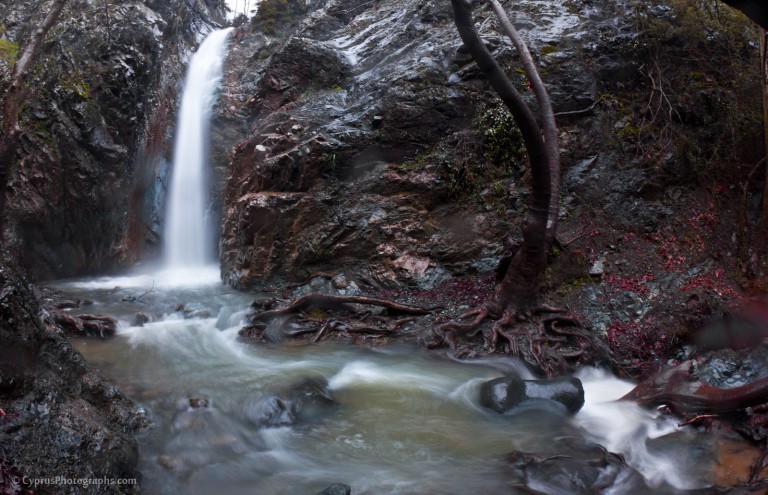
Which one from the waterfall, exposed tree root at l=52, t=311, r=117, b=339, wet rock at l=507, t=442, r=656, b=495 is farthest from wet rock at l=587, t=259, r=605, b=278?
the waterfall

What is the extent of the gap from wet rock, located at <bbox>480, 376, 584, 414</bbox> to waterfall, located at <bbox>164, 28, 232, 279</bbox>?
10983 mm

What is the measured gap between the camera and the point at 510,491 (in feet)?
13.5

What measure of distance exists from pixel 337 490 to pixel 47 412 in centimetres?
230

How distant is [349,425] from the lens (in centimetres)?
530

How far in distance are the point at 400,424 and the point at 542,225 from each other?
4097 mm

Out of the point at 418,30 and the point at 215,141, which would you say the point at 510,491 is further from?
the point at 215,141

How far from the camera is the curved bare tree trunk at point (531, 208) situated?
276 inches

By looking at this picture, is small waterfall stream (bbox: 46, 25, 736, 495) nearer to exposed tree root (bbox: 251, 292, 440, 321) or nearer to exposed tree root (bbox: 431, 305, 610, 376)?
exposed tree root (bbox: 431, 305, 610, 376)

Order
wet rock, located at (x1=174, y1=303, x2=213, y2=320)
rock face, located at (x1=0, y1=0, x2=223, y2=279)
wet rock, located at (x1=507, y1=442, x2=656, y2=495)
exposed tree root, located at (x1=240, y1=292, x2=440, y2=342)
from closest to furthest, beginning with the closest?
wet rock, located at (x1=507, y1=442, x2=656, y2=495)
exposed tree root, located at (x1=240, y1=292, x2=440, y2=342)
wet rock, located at (x1=174, y1=303, x2=213, y2=320)
rock face, located at (x1=0, y1=0, x2=223, y2=279)

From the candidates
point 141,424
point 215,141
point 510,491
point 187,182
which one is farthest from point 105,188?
point 510,491

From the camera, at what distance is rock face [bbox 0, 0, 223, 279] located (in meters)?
11.7

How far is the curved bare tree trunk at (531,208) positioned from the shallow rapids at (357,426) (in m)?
1.24

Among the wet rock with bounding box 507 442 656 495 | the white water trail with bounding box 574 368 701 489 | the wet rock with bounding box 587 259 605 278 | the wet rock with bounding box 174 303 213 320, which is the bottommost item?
the white water trail with bounding box 574 368 701 489

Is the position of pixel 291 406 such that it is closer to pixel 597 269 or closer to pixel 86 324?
pixel 86 324
